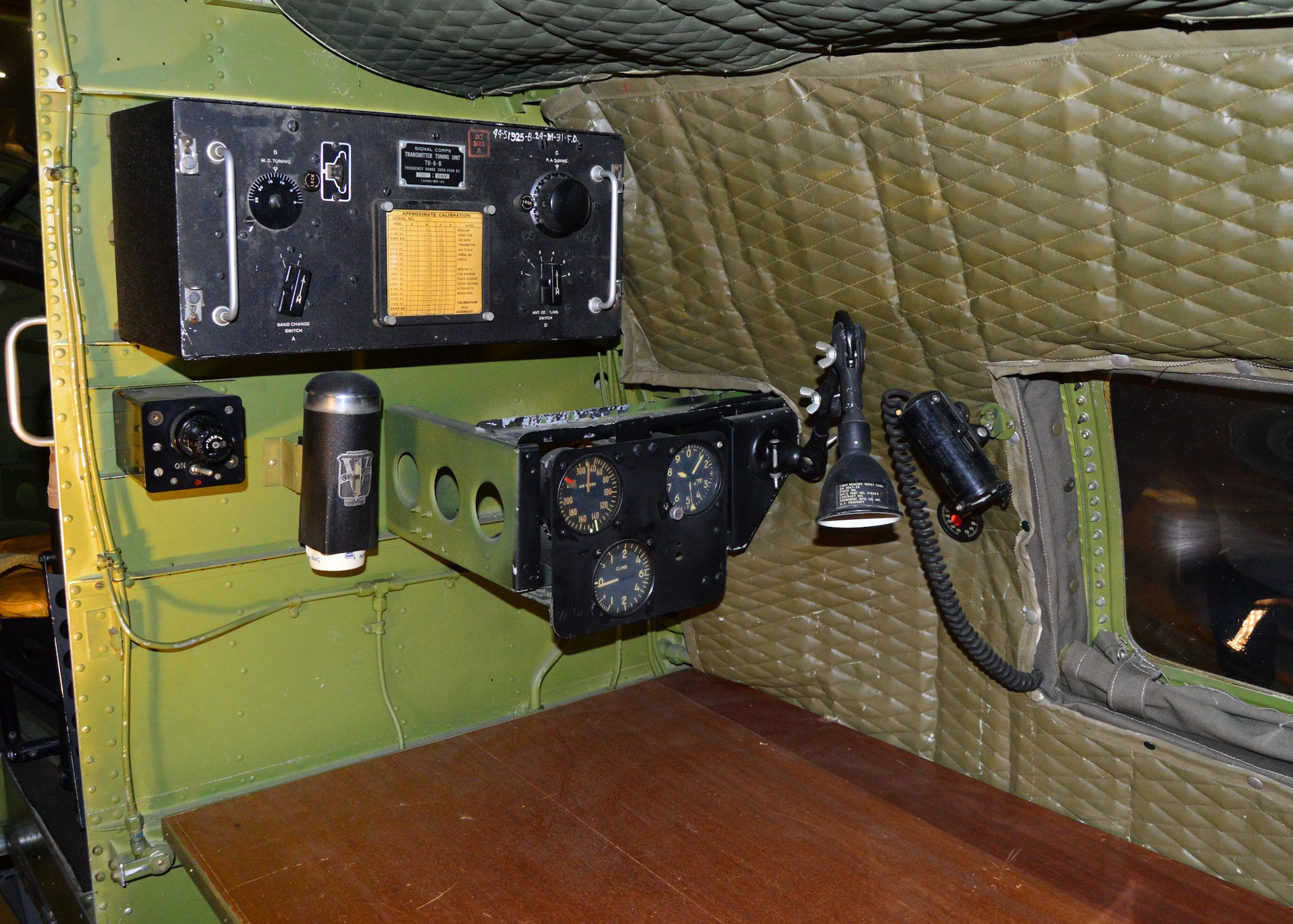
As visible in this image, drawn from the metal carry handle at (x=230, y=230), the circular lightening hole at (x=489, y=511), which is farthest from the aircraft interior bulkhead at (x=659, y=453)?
the circular lightening hole at (x=489, y=511)

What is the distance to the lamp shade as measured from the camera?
1.98 metres

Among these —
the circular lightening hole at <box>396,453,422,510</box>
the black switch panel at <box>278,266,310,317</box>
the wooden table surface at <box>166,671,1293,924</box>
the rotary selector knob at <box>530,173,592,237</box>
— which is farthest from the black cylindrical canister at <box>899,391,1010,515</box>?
the black switch panel at <box>278,266,310,317</box>

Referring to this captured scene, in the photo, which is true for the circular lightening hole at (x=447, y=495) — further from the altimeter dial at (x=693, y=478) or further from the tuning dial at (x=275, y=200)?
the tuning dial at (x=275, y=200)

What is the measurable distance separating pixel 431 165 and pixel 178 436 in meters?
0.76

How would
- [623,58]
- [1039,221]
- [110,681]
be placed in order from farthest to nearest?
[110,681], [623,58], [1039,221]

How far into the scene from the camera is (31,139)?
3.53 metres

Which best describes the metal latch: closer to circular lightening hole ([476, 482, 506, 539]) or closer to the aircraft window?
circular lightening hole ([476, 482, 506, 539])

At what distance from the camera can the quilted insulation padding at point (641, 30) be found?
4.95 feet

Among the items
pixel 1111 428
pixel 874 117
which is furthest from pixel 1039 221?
pixel 1111 428

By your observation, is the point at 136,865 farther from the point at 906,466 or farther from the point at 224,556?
the point at 906,466

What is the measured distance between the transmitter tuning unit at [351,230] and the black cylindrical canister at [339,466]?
0.42ft

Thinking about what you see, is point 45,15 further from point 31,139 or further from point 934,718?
point 934,718

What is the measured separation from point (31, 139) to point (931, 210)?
314 cm

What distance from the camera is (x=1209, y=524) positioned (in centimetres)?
217
